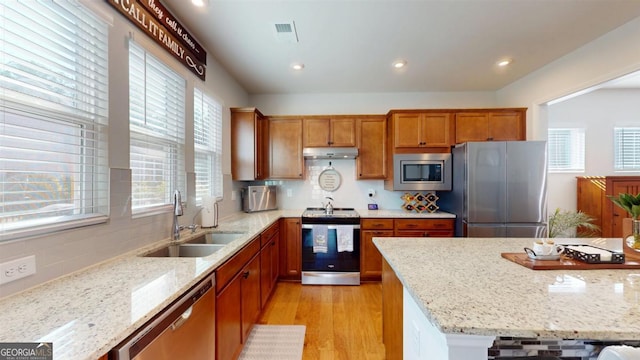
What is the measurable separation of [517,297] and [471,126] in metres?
2.97

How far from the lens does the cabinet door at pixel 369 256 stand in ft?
10.3

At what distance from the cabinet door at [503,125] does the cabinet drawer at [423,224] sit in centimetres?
133

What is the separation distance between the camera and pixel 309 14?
1948mm

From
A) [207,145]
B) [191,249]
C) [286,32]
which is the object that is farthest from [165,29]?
[191,249]

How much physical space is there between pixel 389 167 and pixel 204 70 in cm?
259

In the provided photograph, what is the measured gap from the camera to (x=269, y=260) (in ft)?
8.75

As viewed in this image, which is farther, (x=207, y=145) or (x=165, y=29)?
(x=207, y=145)

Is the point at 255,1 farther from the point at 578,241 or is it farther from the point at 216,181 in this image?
the point at 578,241

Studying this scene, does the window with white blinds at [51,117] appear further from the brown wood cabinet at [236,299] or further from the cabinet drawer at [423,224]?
the cabinet drawer at [423,224]

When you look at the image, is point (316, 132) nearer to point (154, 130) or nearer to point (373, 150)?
point (373, 150)

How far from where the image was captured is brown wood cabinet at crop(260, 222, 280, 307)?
2.37m

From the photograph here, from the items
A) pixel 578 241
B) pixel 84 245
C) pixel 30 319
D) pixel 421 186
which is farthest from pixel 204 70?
pixel 578 241

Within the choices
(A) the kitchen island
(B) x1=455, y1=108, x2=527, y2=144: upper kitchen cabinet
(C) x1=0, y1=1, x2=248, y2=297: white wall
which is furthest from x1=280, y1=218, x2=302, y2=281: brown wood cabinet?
(B) x1=455, y1=108, x2=527, y2=144: upper kitchen cabinet
